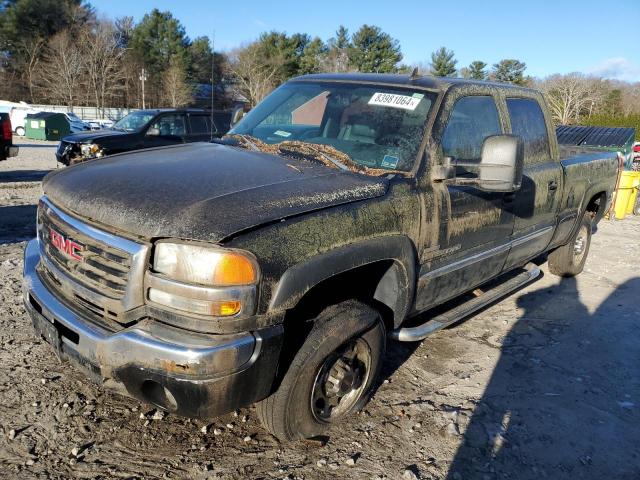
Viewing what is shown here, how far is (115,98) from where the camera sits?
54.2 metres

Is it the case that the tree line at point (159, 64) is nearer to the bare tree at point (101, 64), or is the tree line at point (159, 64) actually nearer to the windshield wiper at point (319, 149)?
the bare tree at point (101, 64)

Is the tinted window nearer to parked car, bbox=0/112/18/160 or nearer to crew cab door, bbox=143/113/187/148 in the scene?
crew cab door, bbox=143/113/187/148

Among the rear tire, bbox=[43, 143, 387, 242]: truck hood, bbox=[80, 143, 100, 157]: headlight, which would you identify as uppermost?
bbox=[43, 143, 387, 242]: truck hood

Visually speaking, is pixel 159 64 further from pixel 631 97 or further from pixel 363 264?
pixel 363 264

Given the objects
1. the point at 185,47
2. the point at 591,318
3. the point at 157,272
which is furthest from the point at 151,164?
the point at 185,47

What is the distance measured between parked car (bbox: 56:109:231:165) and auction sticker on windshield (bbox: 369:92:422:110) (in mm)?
7944

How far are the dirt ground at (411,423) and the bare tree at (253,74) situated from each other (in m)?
46.3

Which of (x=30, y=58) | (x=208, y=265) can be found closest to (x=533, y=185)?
(x=208, y=265)

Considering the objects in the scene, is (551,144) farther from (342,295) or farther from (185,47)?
(185,47)

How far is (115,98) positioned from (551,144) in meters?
56.3

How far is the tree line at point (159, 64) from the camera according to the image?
47.6m

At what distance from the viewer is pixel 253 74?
50875mm

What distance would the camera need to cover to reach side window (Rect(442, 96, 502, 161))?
136 inches

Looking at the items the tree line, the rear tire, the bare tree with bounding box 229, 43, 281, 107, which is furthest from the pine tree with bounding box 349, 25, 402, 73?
the rear tire
